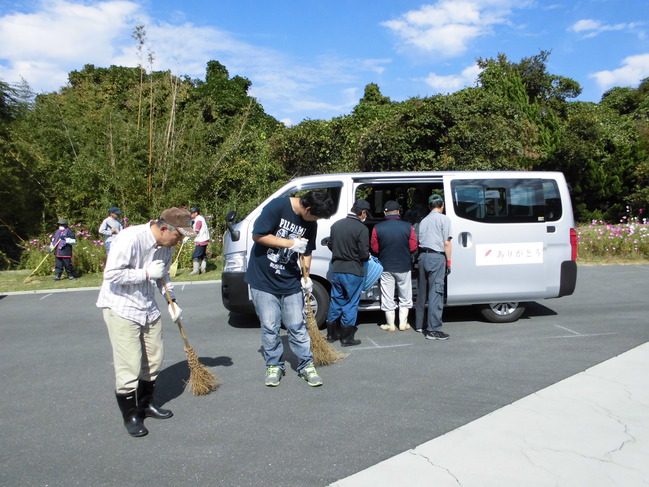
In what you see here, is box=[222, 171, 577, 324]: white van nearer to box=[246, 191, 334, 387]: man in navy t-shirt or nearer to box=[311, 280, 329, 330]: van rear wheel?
box=[311, 280, 329, 330]: van rear wheel

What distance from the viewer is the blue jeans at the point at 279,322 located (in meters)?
4.68

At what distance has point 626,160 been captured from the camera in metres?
23.6

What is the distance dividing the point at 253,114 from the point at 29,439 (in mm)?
21991

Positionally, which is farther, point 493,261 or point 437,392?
point 493,261

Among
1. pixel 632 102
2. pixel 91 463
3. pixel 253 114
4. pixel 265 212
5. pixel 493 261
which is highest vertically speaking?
pixel 632 102

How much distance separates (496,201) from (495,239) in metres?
0.51

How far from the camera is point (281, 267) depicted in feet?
15.3

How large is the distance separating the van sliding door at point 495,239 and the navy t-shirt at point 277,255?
283 centimetres

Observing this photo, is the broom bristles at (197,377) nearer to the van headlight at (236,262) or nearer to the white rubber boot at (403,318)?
the van headlight at (236,262)

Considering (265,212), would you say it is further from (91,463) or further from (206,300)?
(206,300)

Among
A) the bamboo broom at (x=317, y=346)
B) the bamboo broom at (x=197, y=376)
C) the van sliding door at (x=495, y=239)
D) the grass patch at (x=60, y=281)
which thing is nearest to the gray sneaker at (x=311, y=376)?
the bamboo broom at (x=317, y=346)

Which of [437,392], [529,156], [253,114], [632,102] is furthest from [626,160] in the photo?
[437,392]

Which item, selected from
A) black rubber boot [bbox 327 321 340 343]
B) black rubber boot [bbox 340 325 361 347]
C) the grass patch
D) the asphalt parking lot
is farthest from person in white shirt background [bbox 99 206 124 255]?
black rubber boot [bbox 340 325 361 347]

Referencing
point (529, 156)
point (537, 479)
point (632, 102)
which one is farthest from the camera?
point (632, 102)
